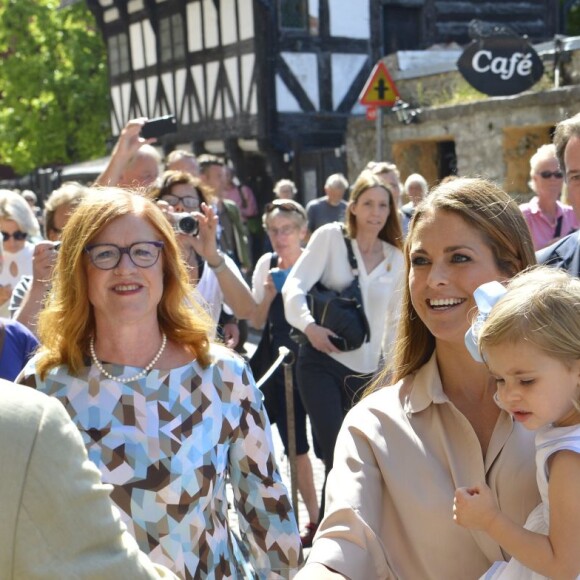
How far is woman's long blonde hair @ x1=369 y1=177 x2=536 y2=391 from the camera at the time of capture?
9.06 ft

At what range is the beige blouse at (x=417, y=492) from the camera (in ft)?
8.22

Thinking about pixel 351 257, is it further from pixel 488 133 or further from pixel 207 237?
pixel 488 133

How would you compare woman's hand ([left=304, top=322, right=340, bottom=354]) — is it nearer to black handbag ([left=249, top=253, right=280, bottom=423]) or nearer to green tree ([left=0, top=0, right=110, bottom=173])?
black handbag ([left=249, top=253, right=280, bottom=423])

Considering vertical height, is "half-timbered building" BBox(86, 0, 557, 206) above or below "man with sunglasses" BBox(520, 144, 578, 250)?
above

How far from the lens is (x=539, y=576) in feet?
7.85

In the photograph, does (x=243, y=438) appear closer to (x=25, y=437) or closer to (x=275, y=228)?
(x=25, y=437)

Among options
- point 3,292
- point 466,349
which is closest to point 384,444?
point 466,349

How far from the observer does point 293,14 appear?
2225cm

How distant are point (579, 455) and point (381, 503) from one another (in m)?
0.45

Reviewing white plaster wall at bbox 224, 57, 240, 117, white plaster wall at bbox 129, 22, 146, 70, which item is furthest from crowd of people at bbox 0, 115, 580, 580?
white plaster wall at bbox 129, 22, 146, 70

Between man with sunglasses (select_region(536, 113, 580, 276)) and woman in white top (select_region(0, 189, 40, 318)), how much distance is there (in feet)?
13.3

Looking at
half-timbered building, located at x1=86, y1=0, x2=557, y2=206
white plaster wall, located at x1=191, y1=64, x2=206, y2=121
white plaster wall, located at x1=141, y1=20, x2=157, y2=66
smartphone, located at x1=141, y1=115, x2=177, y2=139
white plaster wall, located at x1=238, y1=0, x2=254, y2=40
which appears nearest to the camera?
smartphone, located at x1=141, y1=115, x2=177, y2=139

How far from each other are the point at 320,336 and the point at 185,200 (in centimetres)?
101

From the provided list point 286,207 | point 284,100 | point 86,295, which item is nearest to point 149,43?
point 284,100
